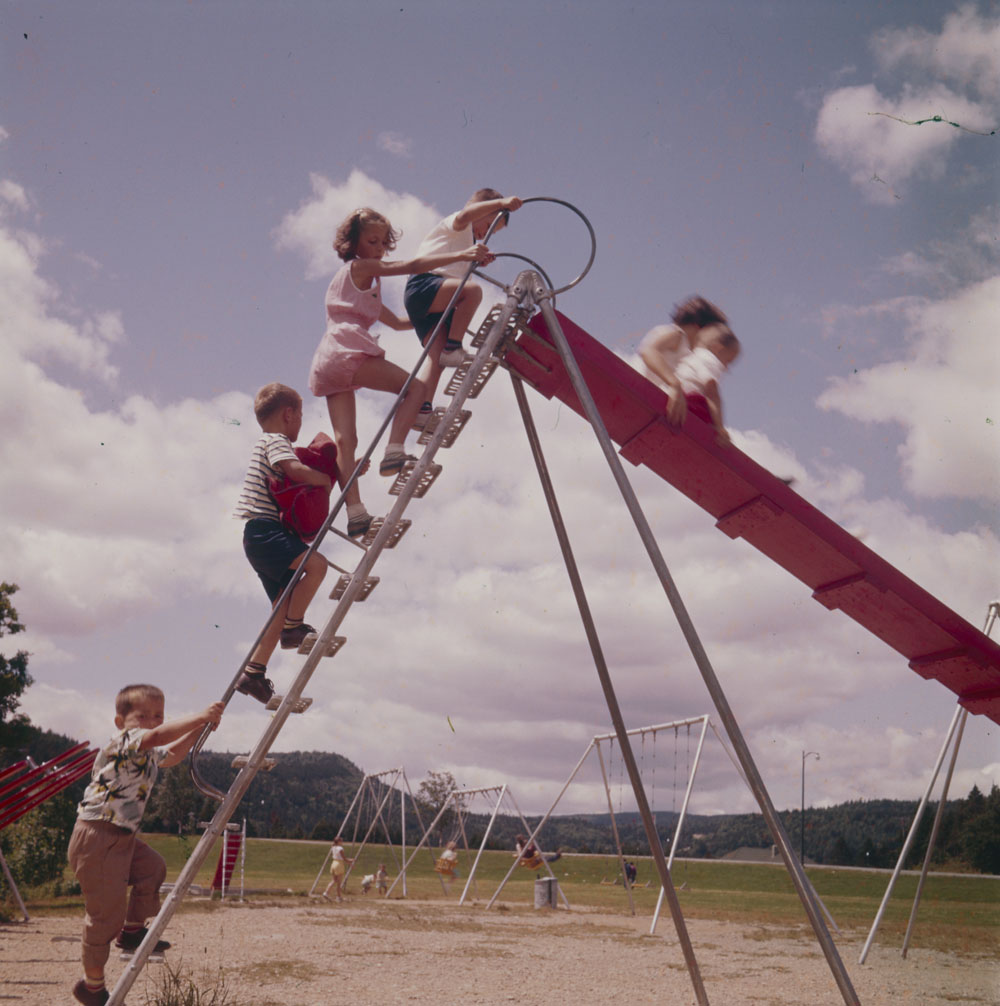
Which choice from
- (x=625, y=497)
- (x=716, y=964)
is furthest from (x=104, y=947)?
(x=716, y=964)

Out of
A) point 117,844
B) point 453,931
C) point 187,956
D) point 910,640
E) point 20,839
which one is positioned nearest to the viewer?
point 117,844

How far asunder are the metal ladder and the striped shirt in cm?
46

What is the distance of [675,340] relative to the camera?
262 inches

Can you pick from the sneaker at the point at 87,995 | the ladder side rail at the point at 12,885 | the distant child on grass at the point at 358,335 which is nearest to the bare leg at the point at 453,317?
the distant child on grass at the point at 358,335

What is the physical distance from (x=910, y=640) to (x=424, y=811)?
92.3 metres

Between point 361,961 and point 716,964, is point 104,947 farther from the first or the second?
point 716,964

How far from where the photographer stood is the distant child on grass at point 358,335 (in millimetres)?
5543

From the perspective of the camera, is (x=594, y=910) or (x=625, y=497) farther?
(x=594, y=910)

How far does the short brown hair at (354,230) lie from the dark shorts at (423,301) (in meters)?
0.29

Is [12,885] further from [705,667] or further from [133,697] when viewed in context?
[705,667]

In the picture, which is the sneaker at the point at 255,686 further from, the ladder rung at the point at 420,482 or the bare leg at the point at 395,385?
the bare leg at the point at 395,385

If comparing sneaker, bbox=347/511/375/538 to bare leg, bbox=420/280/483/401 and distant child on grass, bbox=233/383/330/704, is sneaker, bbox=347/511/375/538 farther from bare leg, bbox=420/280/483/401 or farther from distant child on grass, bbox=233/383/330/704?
bare leg, bbox=420/280/483/401

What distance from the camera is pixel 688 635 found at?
4902 millimetres

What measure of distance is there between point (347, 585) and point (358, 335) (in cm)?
167
